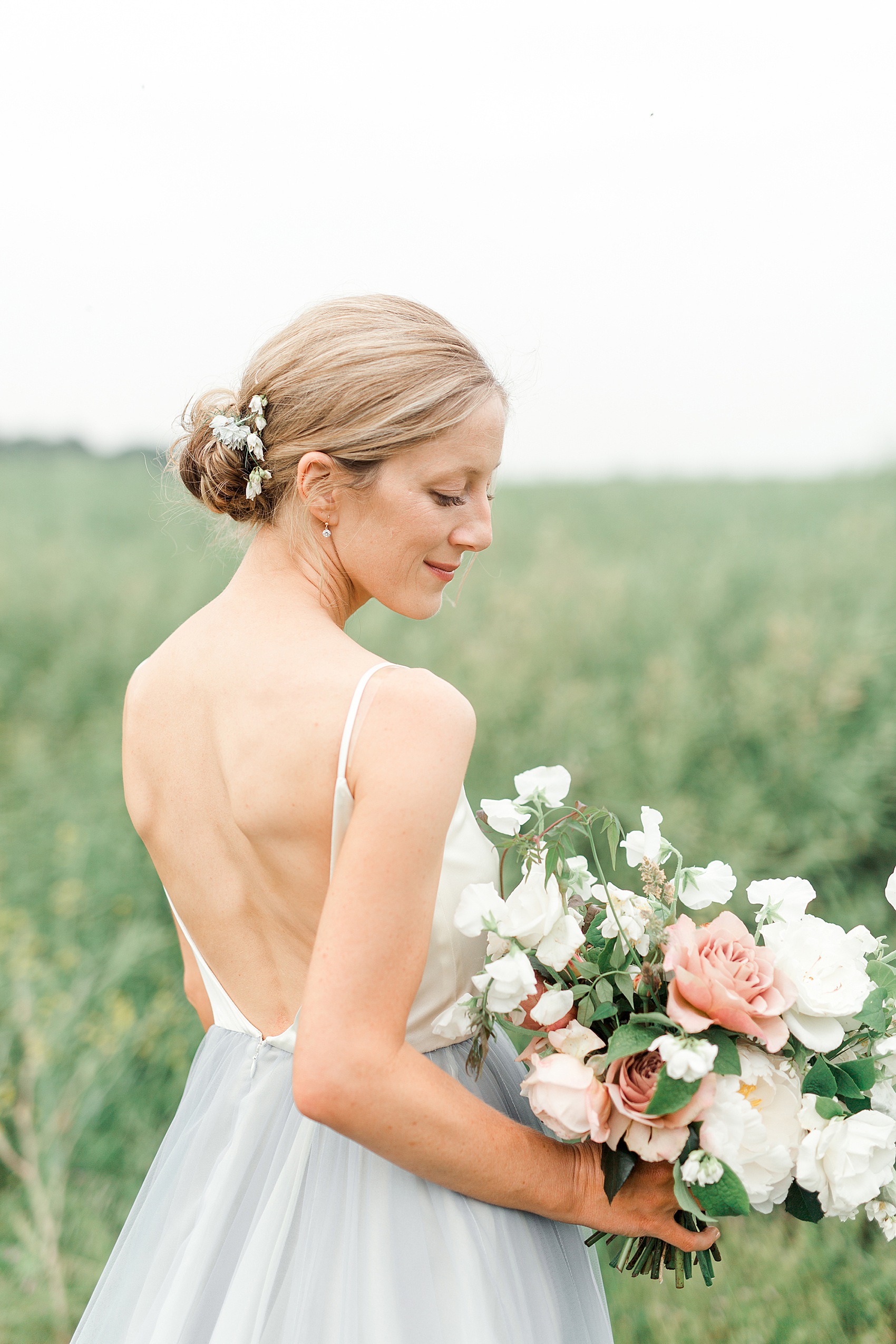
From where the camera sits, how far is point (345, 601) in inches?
54.4

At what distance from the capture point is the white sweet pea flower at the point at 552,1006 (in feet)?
3.82

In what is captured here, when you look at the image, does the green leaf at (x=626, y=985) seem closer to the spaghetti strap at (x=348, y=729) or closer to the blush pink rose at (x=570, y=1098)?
the blush pink rose at (x=570, y=1098)

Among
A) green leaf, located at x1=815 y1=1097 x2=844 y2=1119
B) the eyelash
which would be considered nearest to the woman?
the eyelash

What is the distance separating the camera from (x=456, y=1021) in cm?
126

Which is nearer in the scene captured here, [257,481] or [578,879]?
[578,879]

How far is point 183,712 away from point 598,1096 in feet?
2.36

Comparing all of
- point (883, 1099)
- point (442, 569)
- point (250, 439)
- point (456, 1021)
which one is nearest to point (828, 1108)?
point (883, 1099)

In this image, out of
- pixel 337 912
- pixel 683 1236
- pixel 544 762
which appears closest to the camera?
pixel 337 912

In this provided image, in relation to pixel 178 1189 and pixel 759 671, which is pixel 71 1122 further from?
pixel 759 671

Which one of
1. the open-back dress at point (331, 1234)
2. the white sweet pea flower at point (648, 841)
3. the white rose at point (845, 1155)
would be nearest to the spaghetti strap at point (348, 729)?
the open-back dress at point (331, 1234)

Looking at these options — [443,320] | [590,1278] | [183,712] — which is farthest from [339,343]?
[590,1278]

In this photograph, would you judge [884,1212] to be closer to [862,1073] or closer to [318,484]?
[862,1073]

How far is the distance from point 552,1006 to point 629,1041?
0.10m

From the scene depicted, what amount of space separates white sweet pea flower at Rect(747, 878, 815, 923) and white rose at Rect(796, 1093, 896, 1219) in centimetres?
23
